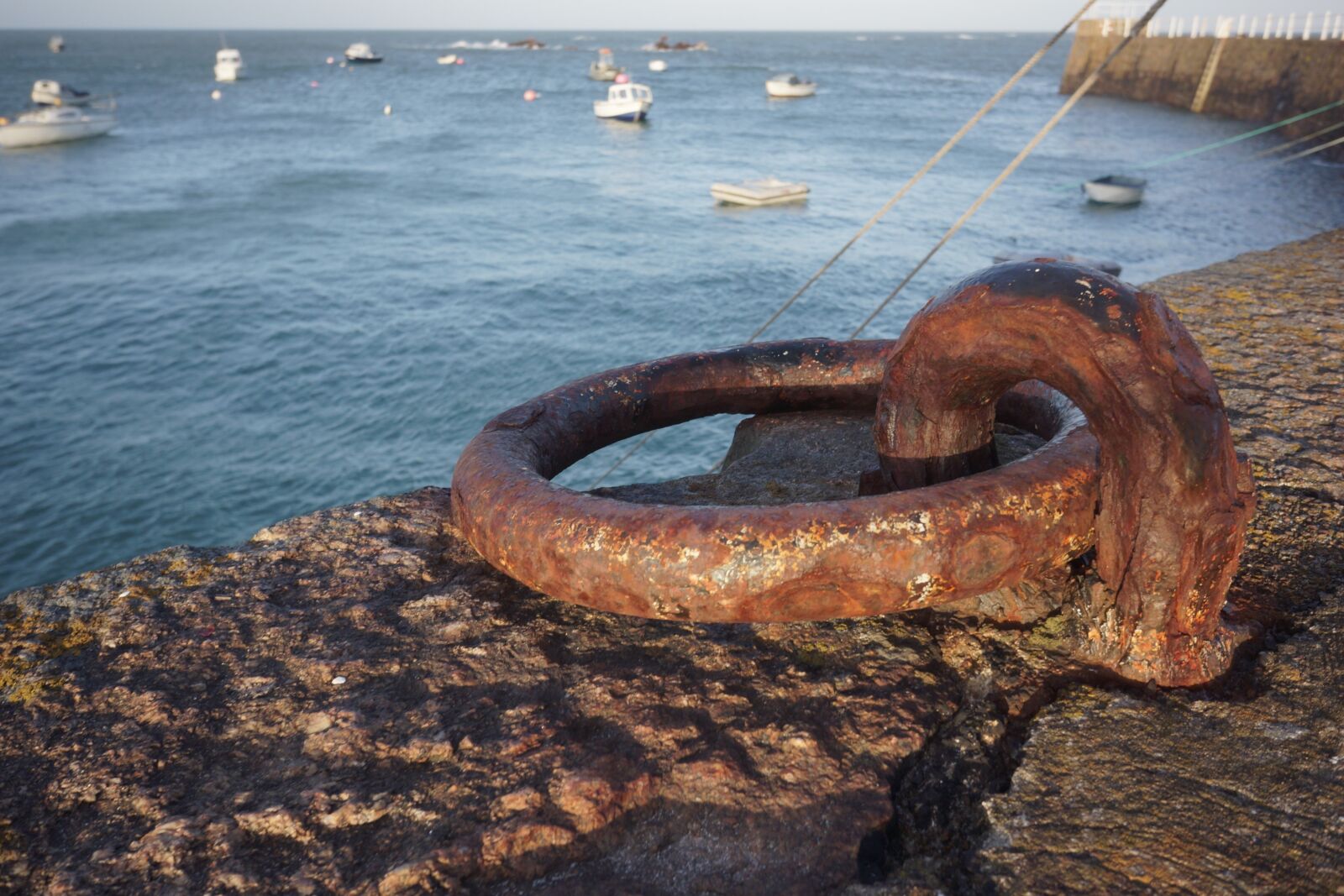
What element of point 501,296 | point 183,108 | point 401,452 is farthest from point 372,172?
point 183,108

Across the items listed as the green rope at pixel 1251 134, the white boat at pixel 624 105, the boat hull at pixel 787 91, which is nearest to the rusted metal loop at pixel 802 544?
the green rope at pixel 1251 134

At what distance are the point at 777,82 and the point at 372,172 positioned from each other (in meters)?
41.7

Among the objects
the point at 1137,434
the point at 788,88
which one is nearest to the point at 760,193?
the point at 1137,434

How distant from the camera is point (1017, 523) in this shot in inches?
81.5

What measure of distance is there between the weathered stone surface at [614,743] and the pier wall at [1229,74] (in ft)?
129

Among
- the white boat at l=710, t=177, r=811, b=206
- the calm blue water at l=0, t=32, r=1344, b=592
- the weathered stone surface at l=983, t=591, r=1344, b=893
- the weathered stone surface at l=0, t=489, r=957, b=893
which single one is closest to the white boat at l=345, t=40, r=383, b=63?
the calm blue water at l=0, t=32, r=1344, b=592

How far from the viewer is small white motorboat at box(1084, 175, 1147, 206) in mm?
27453

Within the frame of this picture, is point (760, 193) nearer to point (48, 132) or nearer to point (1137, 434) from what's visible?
point (1137, 434)

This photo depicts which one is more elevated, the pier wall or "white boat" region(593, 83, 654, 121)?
the pier wall

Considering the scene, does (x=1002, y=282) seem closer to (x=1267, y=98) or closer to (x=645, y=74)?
(x=1267, y=98)

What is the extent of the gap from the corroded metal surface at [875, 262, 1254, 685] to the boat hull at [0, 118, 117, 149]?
2110 inches

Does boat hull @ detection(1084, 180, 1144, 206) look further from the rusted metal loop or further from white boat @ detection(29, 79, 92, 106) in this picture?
white boat @ detection(29, 79, 92, 106)

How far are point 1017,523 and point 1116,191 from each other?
29.4 metres

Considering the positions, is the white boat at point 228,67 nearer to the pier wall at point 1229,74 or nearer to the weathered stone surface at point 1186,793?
the pier wall at point 1229,74
